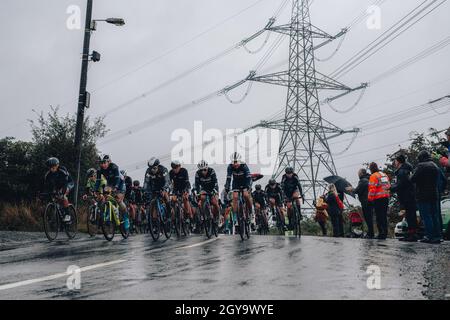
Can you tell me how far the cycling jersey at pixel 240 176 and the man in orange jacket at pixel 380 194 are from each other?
9.83ft

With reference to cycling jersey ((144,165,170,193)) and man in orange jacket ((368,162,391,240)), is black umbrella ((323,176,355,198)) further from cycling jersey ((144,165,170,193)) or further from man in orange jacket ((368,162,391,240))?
cycling jersey ((144,165,170,193))

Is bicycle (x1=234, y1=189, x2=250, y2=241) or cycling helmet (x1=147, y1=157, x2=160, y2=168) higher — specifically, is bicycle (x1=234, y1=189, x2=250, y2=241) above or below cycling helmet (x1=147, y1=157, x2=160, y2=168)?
below

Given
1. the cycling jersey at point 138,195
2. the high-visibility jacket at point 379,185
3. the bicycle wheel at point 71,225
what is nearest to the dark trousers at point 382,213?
the high-visibility jacket at point 379,185

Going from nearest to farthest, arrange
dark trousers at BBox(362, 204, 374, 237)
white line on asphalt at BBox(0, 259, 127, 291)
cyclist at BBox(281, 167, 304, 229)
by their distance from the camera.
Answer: white line on asphalt at BBox(0, 259, 127, 291)
dark trousers at BBox(362, 204, 374, 237)
cyclist at BBox(281, 167, 304, 229)

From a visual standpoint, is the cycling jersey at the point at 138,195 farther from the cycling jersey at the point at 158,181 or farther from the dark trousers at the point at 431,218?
the dark trousers at the point at 431,218

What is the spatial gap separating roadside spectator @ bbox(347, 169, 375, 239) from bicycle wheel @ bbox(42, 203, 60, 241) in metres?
7.69

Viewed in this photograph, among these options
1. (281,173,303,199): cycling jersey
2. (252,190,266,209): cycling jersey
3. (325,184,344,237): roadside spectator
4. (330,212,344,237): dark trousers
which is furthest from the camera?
(252,190,266,209): cycling jersey

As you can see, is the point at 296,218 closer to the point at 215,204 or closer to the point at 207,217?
the point at 215,204

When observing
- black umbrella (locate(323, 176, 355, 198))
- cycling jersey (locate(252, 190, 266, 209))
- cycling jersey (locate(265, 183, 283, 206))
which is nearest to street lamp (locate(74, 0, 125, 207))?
cycling jersey (locate(252, 190, 266, 209))

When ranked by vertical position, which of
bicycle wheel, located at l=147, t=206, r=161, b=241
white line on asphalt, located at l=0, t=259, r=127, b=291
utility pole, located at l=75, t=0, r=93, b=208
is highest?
utility pole, located at l=75, t=0, r=93, b=208

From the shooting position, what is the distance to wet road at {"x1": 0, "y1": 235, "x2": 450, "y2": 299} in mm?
5449

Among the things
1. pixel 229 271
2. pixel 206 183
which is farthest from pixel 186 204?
pixel 229 271

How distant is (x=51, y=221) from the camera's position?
1314 centimetres
